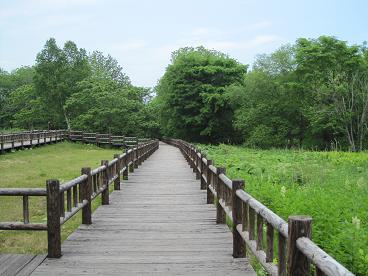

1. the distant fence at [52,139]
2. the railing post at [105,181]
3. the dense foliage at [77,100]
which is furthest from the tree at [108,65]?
the railing post at [105,181]

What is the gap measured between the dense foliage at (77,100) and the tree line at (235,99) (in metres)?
0.13

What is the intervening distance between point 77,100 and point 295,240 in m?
52.1

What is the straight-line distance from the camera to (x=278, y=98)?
48750 millimetres

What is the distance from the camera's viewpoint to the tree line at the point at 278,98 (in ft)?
122

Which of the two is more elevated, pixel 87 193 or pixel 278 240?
pixel 278 240

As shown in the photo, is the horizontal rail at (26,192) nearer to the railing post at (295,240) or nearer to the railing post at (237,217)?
the railing post at (237,217)

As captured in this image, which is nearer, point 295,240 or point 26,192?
point 295,240

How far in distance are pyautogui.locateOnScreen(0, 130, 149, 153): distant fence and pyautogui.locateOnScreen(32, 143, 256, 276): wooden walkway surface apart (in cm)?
2118

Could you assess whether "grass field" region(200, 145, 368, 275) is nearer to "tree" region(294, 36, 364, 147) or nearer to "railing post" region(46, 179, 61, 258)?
"railing post" region(46, 179, 61, 258)

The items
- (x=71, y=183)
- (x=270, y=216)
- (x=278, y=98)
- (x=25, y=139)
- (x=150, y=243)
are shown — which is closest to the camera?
(x=270, y=216)

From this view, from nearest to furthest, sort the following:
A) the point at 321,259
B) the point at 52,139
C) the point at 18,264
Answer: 1. the point at 321,259
2. the point at 18,264
3. the point at 52,139

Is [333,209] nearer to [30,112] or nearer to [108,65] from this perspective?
[30,112]

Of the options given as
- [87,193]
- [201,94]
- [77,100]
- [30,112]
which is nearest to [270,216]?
[87,193]

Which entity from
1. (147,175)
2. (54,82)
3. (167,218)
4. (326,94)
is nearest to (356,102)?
(326,94)
